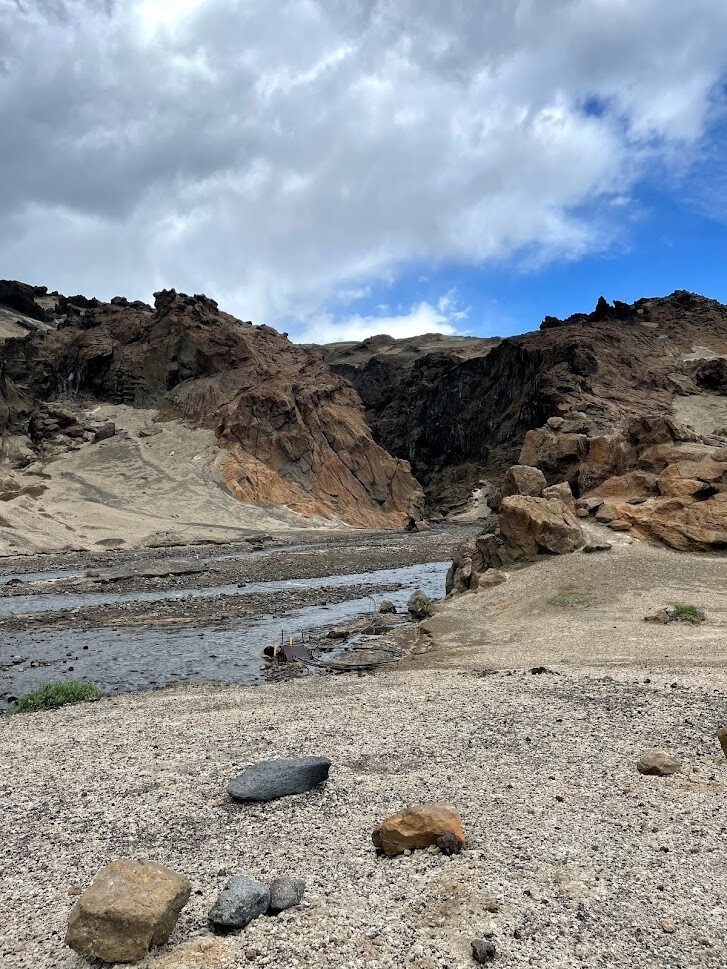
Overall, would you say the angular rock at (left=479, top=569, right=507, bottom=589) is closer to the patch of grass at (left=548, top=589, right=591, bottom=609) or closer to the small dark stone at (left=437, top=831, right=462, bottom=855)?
the patch of grass at (left=548, top=589, right=591, bottom=609)

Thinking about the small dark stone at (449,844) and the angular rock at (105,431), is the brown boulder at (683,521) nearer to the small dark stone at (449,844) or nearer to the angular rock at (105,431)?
the small dark stone at (449,844)

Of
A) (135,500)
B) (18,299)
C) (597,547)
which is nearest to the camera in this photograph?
(597,547)

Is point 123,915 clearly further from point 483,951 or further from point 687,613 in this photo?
point 687,613

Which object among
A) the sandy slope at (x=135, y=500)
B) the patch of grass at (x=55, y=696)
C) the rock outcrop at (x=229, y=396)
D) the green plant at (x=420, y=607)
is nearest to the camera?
the patch of grass at (x=55, y=696)

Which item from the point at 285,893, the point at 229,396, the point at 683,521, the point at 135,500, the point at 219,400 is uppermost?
the point at 229,396

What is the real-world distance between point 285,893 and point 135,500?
5769 centimetres

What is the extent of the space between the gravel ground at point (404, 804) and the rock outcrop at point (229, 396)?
5737 cm

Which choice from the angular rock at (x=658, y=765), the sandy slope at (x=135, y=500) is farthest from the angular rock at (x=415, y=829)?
the sandy slope at (x=135, y=500)

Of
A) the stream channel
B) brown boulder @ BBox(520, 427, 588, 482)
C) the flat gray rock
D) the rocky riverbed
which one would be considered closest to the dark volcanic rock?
the rocky riverbed

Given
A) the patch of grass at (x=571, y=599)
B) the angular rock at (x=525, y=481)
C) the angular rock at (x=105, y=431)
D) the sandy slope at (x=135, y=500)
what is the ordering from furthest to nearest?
the angular rock at (x=105, y=431) < the sandy slope at (x=135, y=500) < the angular rock at (x=525, y=481) < the patch of grass at (x=571, y=599)

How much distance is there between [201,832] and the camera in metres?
5.86

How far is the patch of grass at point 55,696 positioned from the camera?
37.2ft

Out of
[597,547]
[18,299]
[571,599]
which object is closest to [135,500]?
[597,547]

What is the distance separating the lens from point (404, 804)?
6.13 meters
